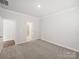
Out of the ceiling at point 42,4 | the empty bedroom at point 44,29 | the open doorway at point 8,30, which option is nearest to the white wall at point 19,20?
the empty bedroom at point 44,29

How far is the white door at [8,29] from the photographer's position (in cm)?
388

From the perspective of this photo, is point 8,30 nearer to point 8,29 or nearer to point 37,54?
point 8,29

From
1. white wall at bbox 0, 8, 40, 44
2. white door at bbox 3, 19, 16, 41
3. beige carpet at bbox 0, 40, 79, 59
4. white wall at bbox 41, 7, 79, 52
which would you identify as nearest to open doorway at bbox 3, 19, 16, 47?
white door at bbox 3, 19, 16, 41

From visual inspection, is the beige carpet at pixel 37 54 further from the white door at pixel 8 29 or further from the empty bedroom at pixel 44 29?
the white door at pixel 8 29

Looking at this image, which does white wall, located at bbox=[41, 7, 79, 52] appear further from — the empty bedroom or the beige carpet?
the beige carpet

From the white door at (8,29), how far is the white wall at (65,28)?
3.12 meters

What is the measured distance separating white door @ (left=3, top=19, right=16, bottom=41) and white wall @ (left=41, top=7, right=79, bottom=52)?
312 centimetres

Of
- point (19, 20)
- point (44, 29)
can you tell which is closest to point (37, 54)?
point (19, 20)

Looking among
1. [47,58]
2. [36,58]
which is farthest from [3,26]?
[47,58]

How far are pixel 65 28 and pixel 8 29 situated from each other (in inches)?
157

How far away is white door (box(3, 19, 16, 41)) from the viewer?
3.88 meters

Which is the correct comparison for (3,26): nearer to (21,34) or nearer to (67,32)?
(21,34)

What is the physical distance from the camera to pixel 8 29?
4039 millimetres

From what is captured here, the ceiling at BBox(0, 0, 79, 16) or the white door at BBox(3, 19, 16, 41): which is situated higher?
the ceiling at BBox(0, 0, 79, 16)
